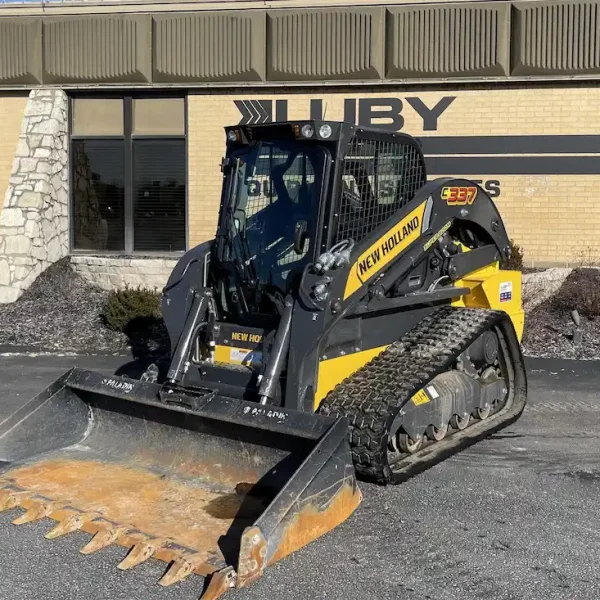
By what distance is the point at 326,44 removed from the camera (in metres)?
13.3

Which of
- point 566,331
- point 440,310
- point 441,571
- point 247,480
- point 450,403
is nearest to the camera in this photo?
point 441,571

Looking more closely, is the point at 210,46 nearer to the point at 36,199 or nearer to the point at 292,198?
the point at 36,199

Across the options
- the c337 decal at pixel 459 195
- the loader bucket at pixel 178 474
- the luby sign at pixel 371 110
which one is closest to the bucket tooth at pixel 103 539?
the loader bucket at pixel 178 474

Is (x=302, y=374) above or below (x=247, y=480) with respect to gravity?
above

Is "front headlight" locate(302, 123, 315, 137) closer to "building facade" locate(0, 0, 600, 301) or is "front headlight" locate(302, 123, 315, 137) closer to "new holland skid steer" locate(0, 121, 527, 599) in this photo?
"new holland skid steer" locate(0, 121, 527, 599)

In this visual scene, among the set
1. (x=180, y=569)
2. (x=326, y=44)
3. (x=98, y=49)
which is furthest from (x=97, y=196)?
(x=180, y=569)

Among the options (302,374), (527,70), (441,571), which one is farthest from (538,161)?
(441,571)

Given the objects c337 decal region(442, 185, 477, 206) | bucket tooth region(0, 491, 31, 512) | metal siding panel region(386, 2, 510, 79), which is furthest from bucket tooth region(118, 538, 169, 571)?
metal siding panel region(386, 2, 510, 79)

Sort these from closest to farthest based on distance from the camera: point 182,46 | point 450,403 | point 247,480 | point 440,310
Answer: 1. point 247,480
2. point 450,403
3. point 440,310
4. point 182,46

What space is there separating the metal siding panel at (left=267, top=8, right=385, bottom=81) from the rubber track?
7589 mm

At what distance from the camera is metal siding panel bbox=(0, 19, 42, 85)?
46.7ft

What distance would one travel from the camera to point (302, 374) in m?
5.36

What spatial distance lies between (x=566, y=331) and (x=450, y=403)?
212 inches

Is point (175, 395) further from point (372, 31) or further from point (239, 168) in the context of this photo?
point (372, 31)
